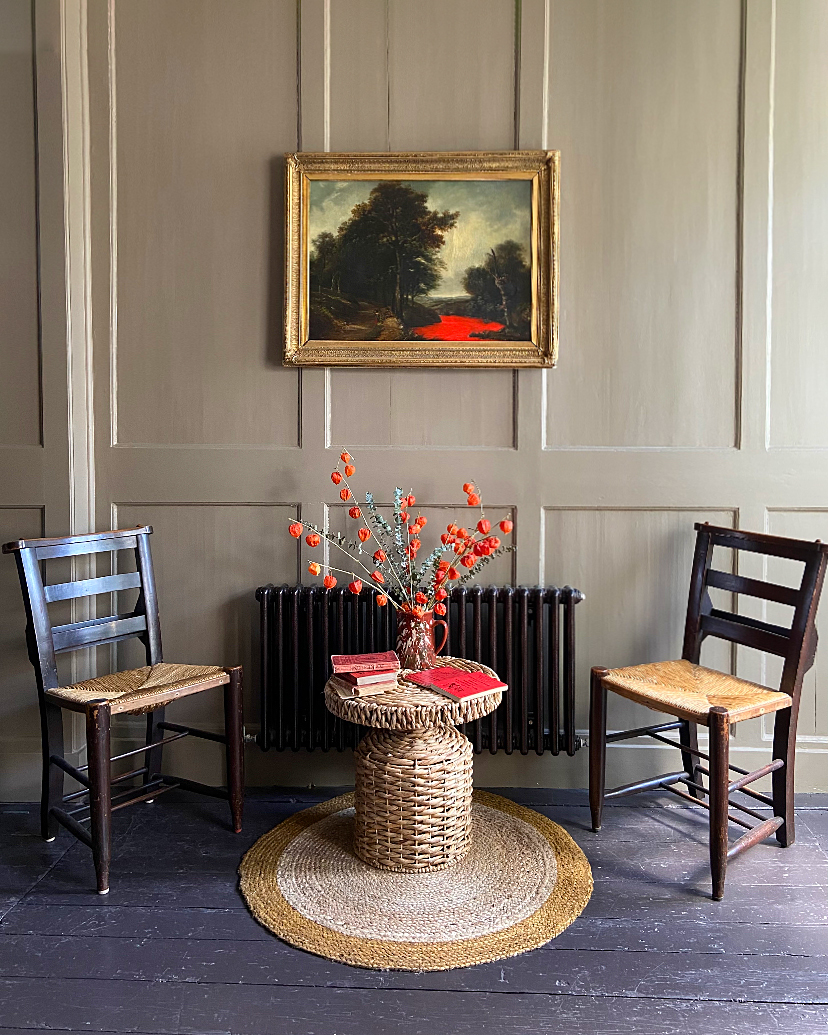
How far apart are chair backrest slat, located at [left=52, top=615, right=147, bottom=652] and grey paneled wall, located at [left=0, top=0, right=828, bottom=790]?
0.71 feet

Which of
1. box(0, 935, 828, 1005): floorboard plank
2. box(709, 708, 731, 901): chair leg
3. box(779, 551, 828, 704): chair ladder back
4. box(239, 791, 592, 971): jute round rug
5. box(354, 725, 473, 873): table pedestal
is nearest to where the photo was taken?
box(0, 935, 828, 1005): floorboard plank

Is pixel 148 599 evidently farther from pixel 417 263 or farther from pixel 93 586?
pixel 417 263

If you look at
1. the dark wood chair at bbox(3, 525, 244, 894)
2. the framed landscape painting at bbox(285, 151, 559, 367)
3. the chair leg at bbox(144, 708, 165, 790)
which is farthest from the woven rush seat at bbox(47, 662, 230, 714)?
the framed landscape painting at bbox(285, 151, 559, 367)

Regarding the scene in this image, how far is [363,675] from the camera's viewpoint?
229 cm

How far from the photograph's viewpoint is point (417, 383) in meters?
2.83

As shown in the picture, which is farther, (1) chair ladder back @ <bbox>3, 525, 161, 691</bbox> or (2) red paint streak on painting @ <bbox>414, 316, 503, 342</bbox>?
(2) red paint streak on painting @ <bbox>414, 316, 503, 342</bbox>

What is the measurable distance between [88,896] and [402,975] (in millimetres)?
992

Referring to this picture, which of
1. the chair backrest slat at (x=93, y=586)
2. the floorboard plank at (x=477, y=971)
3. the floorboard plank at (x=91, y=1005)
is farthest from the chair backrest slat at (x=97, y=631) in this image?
the floorboard plank at (x=91, y=1005)

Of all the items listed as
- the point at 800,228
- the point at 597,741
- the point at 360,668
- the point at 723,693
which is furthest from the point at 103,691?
the point at 800,228

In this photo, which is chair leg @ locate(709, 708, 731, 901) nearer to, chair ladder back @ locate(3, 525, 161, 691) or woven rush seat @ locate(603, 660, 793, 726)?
woven rush seat @ locate(603, 660, 793, 726)

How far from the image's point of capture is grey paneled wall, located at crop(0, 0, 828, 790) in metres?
2.73

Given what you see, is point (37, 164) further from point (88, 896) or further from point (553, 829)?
point (553, 829)

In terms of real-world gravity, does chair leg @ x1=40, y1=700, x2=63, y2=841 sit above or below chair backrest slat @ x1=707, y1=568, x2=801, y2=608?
below

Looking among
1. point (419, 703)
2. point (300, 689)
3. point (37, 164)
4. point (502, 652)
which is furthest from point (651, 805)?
point (37, 164)
